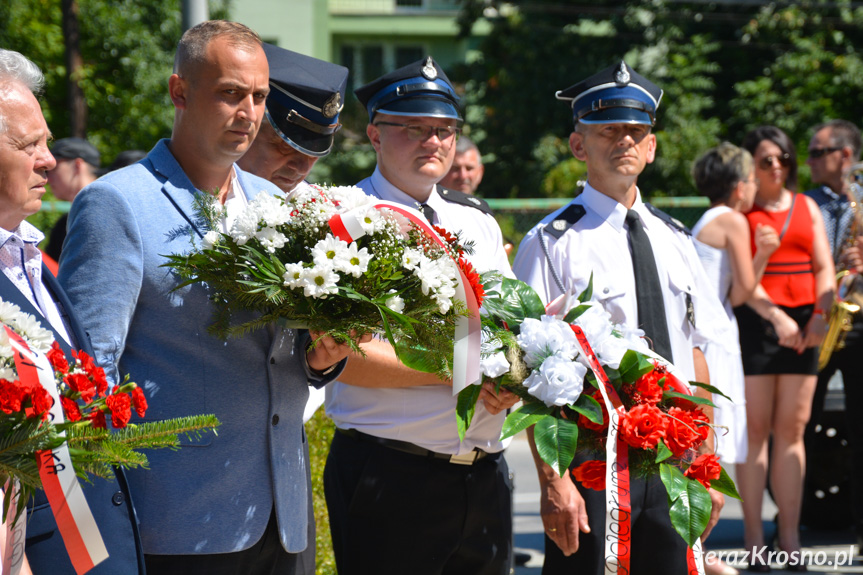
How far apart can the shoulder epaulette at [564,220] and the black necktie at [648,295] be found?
22 cm

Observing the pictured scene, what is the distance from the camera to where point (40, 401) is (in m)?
1.79

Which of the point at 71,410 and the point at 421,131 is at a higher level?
the point at 421,131

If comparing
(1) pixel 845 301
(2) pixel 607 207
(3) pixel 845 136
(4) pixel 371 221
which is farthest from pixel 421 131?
(3) pixel 845 136

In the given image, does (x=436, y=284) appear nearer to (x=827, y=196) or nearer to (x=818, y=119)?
(x=827, y=196)

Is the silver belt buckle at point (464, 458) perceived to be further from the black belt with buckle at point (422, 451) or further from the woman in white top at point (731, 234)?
the woman in white top at point (731, 234)

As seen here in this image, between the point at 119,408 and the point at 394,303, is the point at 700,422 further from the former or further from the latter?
the point at 119,408

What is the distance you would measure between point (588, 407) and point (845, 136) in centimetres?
437

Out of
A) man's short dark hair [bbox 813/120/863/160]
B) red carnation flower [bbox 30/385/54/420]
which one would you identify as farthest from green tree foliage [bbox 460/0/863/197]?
red carnation flower [bbox 30/385/54/420]

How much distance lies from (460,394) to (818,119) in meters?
16.0

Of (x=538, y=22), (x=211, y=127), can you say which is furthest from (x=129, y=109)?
(x=211, y=127)

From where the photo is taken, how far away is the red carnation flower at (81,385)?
1915mm

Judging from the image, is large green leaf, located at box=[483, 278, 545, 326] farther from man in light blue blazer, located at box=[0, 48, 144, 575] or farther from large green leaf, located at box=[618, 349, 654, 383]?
man in light blue blazer, located at box=[0, 48, 144, 575]

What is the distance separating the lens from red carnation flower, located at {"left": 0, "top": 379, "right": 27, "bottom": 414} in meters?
1.78

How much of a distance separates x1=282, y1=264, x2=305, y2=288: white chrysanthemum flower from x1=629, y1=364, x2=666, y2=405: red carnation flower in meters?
1.15
